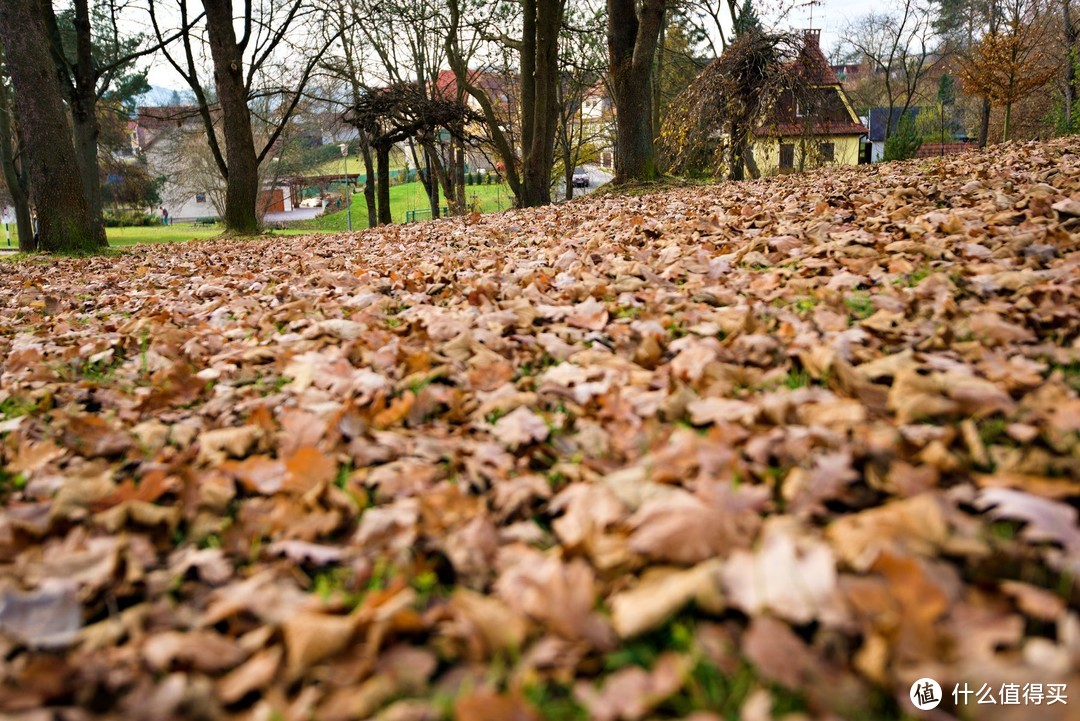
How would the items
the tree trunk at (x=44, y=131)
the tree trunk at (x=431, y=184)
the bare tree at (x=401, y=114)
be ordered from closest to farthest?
1. the tree trunk at (x=44, y=131)
2. the bare tree at (x=401, y=114)
3. the tree trunk at (x=431, y=184)

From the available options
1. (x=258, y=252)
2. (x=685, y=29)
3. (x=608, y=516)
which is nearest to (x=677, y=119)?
(x=258, y=252)

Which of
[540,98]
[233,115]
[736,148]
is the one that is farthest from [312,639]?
[736,148]

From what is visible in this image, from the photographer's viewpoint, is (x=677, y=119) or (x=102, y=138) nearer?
(x=677, y=119)

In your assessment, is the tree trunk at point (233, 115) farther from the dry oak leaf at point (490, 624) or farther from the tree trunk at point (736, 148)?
the dry oak leaf at point (490, 624)

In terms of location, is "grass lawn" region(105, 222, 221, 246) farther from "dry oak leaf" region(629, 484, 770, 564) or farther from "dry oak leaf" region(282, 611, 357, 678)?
"dry oak leaf" region(629, 484, 770, 564)

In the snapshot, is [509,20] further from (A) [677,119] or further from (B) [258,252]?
(B) [258,252]

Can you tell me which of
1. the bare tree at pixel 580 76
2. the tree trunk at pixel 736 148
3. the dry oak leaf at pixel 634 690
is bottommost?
the dry oak leaf at pixel 634 690

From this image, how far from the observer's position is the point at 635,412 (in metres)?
1.94

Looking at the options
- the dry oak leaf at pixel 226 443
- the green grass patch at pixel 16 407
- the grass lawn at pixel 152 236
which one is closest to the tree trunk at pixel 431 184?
the grass lawn at pixel 152 236

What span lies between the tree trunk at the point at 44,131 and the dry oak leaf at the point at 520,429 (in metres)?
9.89

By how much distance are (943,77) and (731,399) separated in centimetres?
6147

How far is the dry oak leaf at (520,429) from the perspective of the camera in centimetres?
186

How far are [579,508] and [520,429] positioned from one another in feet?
1.57

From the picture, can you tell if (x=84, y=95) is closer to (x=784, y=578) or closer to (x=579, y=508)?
(x=579, y=508)
